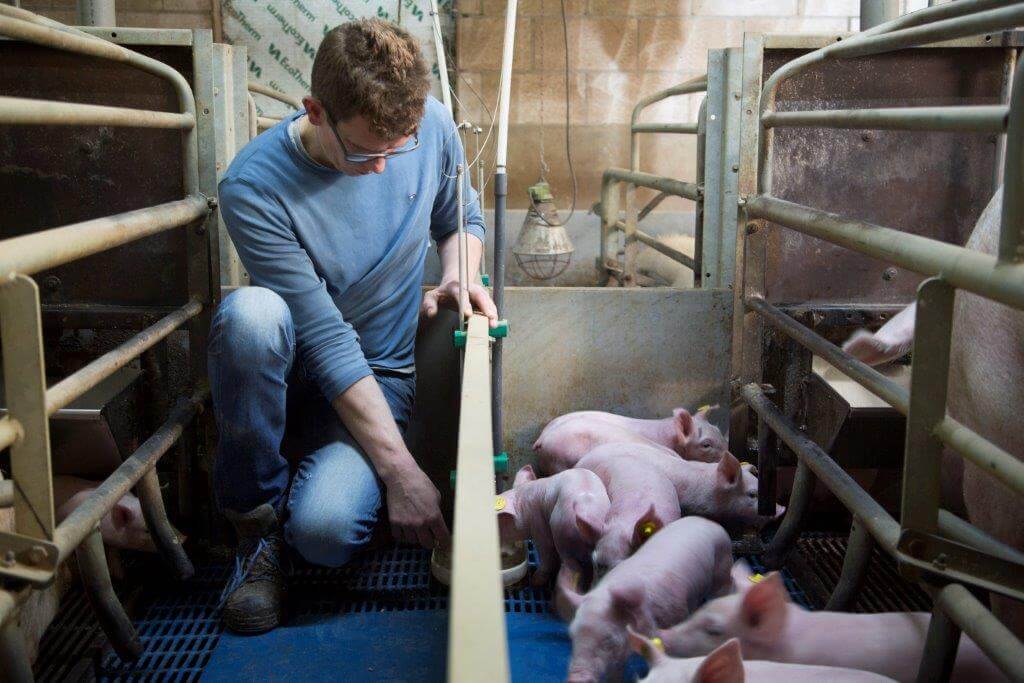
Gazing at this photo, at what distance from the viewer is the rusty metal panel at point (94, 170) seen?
7.26 ft

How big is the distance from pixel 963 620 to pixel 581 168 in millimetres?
4555

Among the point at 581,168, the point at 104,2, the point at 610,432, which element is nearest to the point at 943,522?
the point at 610,432

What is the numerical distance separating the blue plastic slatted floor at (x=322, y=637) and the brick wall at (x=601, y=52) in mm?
3699

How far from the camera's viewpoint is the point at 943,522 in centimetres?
133

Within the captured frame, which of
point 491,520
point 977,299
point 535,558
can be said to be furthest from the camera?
point 535,558

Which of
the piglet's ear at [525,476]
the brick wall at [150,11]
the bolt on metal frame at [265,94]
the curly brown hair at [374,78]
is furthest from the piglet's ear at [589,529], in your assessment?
the brick wall at [150,11]

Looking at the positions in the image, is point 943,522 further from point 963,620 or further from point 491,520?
point 491,520

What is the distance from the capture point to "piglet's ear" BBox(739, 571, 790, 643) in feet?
4.71

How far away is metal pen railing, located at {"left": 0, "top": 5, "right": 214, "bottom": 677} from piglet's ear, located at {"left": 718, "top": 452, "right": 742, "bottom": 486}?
3.74 feet

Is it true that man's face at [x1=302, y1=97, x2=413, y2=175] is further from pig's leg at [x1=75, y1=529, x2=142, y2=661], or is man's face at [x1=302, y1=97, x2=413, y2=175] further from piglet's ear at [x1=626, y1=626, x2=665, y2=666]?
piglet's ear at [x1=626, y1=626, x2=665, y2=666]

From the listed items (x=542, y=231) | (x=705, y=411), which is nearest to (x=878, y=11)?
(x=705, y=411)

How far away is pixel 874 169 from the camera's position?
2.39m

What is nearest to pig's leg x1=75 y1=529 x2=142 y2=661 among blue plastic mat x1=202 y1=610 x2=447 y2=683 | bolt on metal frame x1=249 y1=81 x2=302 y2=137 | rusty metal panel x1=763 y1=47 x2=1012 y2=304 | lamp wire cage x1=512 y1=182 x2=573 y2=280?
blue plastic mat x1=202 y1=610 x2=447 y2=683

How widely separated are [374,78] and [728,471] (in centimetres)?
109
